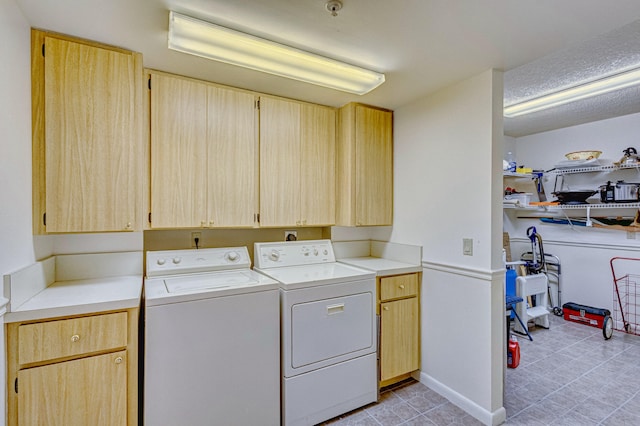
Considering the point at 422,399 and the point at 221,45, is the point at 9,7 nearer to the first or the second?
the point at 221,45

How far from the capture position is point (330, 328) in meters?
2.07

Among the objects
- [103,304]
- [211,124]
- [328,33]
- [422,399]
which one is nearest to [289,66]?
[328,33]

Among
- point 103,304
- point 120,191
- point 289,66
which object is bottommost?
point 103,304

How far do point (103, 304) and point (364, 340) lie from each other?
1611 millimetres

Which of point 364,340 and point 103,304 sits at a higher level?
point 103,304

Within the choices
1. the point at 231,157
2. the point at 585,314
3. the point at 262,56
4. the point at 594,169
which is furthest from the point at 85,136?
the point at 585,314

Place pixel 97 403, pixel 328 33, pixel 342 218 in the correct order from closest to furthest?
pixel 97 403 < pixel 328 33 < pixel 342 218

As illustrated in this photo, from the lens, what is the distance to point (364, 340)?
2.22 metres

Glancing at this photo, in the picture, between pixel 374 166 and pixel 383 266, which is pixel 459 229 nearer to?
pixel 383 266

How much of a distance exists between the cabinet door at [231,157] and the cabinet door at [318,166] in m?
0.43

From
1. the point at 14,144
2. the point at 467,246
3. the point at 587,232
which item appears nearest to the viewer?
the point at 14,144

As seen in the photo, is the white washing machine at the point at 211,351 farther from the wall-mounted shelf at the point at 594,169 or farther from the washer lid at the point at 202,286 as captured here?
the wall-mounted shelf at the point at 594,169

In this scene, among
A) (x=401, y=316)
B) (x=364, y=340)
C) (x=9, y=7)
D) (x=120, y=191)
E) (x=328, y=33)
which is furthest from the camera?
(x=401, y=316)

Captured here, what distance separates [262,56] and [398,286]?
1.89 meters
